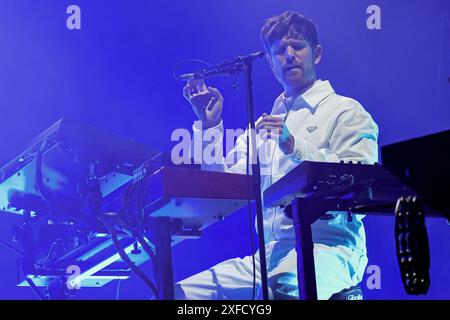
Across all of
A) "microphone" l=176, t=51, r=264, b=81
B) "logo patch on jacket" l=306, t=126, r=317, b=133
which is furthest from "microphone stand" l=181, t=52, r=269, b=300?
"logo patch on jacket" l=306, t=126, r=317, b=133

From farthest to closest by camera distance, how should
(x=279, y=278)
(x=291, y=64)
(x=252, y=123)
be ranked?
(x=291, y=64), (x=279, y=278), (x=252, y=123)

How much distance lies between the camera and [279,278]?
2.34 metres

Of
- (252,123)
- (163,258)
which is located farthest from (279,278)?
(252,123)

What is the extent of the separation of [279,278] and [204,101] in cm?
79

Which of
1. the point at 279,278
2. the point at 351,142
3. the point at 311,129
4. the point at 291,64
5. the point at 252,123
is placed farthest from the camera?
the point at 291,64

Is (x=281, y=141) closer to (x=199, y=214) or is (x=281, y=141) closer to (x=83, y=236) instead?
(x=199, y=214)

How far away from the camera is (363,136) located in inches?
104

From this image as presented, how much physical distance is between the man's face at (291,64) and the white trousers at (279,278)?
78 cm

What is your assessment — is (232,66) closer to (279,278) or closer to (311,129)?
(311,129)

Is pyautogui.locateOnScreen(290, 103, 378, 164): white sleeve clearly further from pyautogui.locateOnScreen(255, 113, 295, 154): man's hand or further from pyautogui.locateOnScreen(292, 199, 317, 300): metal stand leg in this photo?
pyautogui.locateOnScreen(292, 199, 317, 300): metal stand leg

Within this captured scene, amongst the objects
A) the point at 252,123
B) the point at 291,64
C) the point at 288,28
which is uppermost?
the point at 288,28

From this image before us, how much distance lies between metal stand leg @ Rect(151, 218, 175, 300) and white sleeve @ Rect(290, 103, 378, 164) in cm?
59

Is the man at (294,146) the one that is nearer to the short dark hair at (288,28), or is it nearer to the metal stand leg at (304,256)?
the short dark hair at (288,28)

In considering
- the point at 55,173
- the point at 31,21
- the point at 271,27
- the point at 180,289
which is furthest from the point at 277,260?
the point at 31,21
